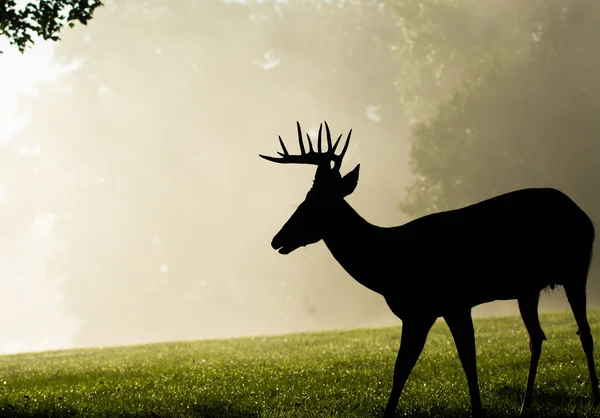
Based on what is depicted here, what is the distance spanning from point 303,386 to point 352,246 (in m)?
3.61

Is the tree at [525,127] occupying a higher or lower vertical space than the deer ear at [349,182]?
higher

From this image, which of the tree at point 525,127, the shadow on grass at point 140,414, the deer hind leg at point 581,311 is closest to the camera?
the deer hind leg at point 581,311

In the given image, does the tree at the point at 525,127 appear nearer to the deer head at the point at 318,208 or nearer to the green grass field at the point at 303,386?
the green grass field at the point at 303,386

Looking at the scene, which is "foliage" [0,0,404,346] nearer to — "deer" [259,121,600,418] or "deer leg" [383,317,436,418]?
"deer" [259,121,600,418]

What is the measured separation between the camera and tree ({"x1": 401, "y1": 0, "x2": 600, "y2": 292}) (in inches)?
1449

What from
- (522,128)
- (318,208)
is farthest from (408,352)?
(522,128)

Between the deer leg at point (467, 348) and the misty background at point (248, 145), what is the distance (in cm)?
64

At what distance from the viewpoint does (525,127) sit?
126 feet

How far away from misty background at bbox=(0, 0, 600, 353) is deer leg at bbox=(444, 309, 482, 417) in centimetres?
64

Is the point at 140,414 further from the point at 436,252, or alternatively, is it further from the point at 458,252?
the point at 458,252

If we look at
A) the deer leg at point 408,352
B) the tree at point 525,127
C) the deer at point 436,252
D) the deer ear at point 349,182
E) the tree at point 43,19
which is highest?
the tree at point 525,127

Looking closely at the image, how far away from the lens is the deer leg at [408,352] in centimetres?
624

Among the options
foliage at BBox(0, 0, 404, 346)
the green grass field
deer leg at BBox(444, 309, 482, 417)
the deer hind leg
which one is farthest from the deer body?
foliage at BBox(0, 0, 404, 346)

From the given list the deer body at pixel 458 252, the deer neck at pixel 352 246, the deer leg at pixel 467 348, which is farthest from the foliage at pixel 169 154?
the deer leg at pixel 467 348
